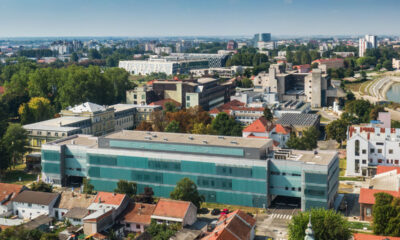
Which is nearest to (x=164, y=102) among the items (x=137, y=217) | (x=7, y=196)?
(x=7, y=196)

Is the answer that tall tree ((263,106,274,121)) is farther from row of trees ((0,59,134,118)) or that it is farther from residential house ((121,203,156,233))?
residential house ((121,203,156,233))

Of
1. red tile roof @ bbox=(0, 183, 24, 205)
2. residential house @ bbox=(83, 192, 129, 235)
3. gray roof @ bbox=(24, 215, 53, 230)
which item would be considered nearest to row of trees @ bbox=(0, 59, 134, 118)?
red tile roof @ bbox=(0, 183, 24, 205)

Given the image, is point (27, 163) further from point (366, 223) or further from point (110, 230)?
point (366, 223)

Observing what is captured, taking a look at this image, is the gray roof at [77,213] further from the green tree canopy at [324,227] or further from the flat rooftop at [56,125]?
the flat rooftop at [56,125]

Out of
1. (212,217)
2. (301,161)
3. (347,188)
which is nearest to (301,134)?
(347,188)

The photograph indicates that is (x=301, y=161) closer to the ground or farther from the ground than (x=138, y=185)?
farther from the ground
